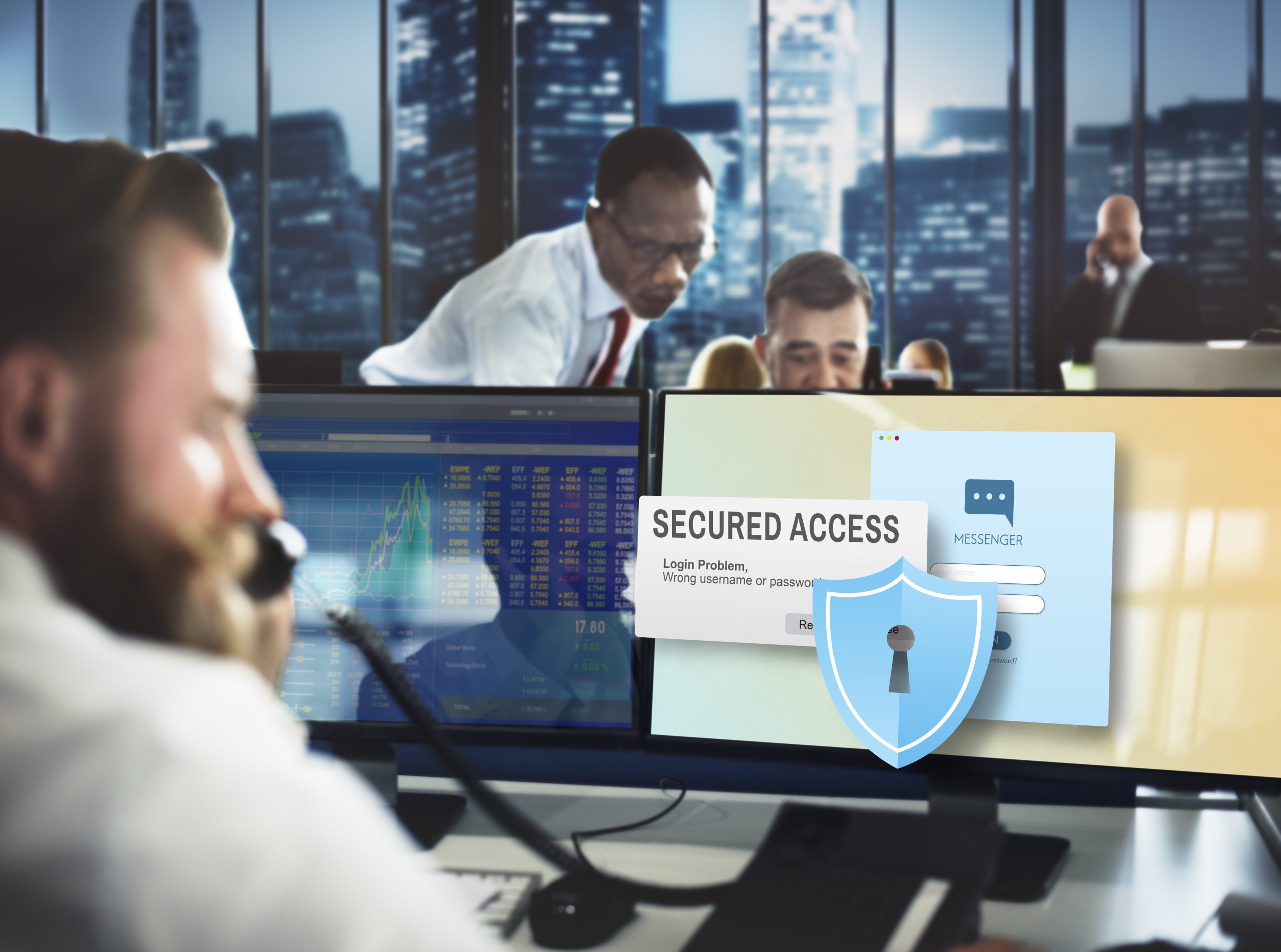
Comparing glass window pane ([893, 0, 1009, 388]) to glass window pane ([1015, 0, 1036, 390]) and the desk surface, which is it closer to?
glass window pane ([1015, 0, 1036, 390])

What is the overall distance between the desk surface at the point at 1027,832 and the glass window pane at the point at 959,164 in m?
3.80

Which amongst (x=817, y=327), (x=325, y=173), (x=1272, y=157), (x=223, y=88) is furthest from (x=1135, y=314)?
(x=223, y=88)

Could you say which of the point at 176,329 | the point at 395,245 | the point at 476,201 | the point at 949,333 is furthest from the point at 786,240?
the point at 176,329

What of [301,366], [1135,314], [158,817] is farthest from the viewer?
[1135,314]

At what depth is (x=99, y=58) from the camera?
4.99 metres

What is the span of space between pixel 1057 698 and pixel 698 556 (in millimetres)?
345

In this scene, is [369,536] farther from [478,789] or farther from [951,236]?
[951,236]

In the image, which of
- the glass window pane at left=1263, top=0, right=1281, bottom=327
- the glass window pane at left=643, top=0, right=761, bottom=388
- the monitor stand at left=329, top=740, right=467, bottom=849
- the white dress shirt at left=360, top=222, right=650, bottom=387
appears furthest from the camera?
the glass window pane at left=643, top=0, right=761, bottom=388

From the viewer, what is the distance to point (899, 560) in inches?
32.6

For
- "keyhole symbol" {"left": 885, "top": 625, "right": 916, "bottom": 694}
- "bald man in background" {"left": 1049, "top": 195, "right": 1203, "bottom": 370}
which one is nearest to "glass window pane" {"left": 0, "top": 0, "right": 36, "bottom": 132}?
"bald man in background" {"left": 1049, "top": 195, "right": 1203, "bottom": 370}

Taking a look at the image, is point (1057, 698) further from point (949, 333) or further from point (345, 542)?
point (949, 333)

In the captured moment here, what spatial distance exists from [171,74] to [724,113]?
2.96 meters

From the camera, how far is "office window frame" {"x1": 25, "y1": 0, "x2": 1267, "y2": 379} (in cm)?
429

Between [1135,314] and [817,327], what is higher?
[1135,314]
